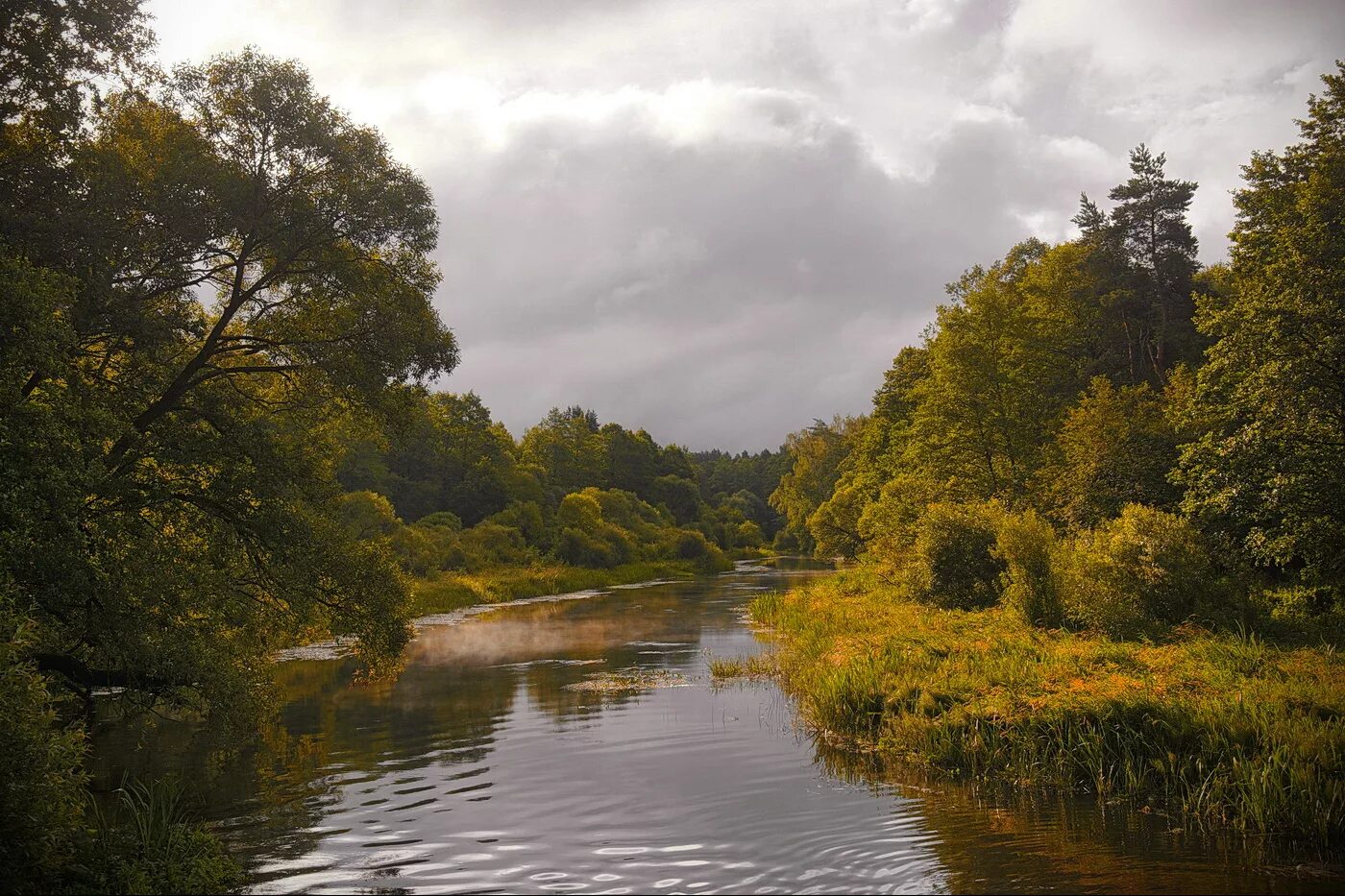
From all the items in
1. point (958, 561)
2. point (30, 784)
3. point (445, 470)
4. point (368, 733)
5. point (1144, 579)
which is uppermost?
point (445, 470)

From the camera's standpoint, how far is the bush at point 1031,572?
1076 inches

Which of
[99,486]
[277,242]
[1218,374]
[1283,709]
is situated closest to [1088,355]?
[1218,374]

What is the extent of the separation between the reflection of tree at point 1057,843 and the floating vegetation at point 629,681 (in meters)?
12.0

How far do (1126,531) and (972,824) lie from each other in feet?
48.7

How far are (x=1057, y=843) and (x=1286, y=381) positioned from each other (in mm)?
18270

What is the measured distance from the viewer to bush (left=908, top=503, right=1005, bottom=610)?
110ft

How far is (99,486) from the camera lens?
14.5 meters

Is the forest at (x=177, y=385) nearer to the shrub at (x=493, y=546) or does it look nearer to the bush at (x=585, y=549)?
the shrub at (x=493, y=546)

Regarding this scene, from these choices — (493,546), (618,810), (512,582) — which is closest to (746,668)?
(618,810)

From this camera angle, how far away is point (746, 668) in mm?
27891

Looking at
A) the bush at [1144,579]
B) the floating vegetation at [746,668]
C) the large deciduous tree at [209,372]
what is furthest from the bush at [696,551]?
the large deciduous tree at [209,372]

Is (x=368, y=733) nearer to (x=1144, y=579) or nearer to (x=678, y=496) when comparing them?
(x=1144, y=579)

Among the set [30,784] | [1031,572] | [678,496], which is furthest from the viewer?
[678,496]

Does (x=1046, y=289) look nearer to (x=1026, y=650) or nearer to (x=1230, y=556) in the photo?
(x=1230, y=556)
